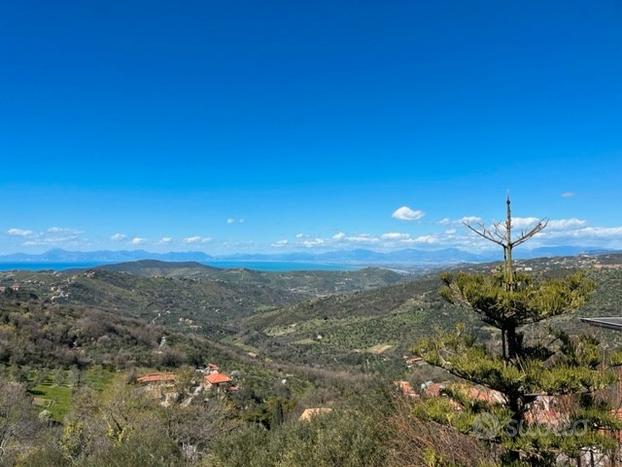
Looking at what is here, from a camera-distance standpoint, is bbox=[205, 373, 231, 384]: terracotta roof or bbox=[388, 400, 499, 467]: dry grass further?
bbox=[205, 373, 231, 384]: terracotta roof

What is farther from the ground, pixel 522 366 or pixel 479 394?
pixel 522 366

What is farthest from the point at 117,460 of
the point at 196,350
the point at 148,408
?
the point at 196,350

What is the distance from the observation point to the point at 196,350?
201 feet

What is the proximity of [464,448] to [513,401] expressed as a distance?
1.46 metres

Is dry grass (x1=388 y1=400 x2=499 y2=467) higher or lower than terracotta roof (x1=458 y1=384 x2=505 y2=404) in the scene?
lower

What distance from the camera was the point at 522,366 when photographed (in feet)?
17.5

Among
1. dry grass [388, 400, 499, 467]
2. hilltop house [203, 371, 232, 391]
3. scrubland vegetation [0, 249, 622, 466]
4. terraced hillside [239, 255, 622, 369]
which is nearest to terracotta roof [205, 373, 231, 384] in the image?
hilltop house [203, 371, 232, 391]

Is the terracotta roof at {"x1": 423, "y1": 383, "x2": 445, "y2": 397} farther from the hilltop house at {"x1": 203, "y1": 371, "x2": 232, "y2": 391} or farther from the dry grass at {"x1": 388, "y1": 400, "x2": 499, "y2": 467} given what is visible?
the hilltop house at {"x1": 203, "y1": 371, "x2": 232, "y2": 391}

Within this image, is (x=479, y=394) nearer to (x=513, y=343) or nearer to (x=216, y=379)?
(x=513, y=343)

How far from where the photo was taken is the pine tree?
506 cm

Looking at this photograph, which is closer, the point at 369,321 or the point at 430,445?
the point at 430,445

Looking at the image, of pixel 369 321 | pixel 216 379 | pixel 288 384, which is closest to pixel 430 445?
pixel 216 379

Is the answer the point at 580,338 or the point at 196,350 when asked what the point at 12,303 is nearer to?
the point at 196,350

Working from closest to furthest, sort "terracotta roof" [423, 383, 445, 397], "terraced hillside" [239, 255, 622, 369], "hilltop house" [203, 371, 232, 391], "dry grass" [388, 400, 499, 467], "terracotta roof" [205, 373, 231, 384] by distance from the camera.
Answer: "dry grass" [388, 400, 499, 467] < "terracotta roof" [423, 383, 445, 397] < "hilltop house" [203, 371, 232, 391] < "terracotta roof" [205, 373, 231, 384] < "terraced hillside" [239, 255, 622, 369]
